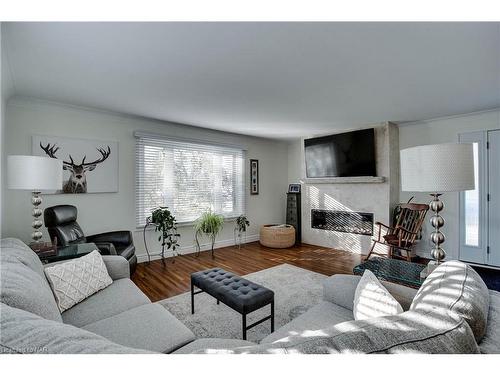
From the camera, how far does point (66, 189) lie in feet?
10.6

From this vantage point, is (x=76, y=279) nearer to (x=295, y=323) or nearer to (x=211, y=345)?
(x=211, y=345)

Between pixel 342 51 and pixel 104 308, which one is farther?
pixel 342 51

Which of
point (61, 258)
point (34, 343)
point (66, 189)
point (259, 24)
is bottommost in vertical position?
point (61, 258)

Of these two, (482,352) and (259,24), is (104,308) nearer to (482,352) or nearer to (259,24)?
(482,352)

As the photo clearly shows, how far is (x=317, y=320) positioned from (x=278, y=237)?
3394mm

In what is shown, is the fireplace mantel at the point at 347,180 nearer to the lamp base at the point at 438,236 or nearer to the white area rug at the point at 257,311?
the white area rug at the point at 257,311

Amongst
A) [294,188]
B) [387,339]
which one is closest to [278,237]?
[294,188]

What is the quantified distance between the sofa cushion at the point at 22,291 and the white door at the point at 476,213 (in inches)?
195

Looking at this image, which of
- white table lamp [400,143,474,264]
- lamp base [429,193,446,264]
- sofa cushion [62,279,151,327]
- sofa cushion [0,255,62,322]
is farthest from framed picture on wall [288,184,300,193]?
sofa cushion [0,255,62,322]

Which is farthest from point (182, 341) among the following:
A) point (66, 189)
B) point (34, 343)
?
point (66, 189)

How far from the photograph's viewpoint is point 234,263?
151 inches

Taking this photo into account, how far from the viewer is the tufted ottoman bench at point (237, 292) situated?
1738mm

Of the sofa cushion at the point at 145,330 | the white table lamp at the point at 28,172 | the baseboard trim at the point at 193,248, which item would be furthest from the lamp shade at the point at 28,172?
the baseboard trim at the point at 193,248
